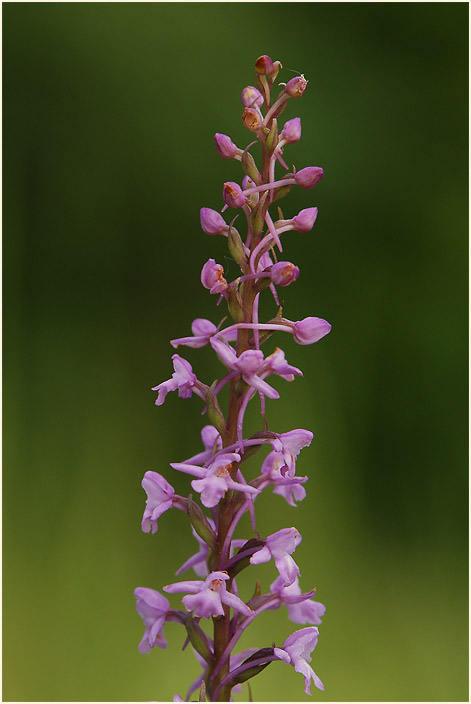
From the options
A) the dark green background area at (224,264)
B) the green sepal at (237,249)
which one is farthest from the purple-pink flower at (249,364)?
the dark green background area at (224,264)

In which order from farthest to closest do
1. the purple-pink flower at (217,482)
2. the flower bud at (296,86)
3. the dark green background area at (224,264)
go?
the dark green background area at (224,264), the flower bud at (296,86), the purple-pink flower at (217,482)

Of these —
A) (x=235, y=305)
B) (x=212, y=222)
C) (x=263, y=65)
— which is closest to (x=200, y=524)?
(x=235, y=305)

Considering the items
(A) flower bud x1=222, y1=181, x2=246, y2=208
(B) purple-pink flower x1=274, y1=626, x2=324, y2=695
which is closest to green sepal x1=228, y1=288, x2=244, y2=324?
(A) flower bud x1=222, y1=181, x2=246, y2=208

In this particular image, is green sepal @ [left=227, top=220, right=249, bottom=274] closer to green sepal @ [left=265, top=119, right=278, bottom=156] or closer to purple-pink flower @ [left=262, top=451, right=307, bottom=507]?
green sepal @ [left=265, top=119, right=278, bottom=156]

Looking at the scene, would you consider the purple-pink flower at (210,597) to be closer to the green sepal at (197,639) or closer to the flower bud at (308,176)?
the green sepal at (197,639)

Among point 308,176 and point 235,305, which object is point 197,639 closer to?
point 235,305
